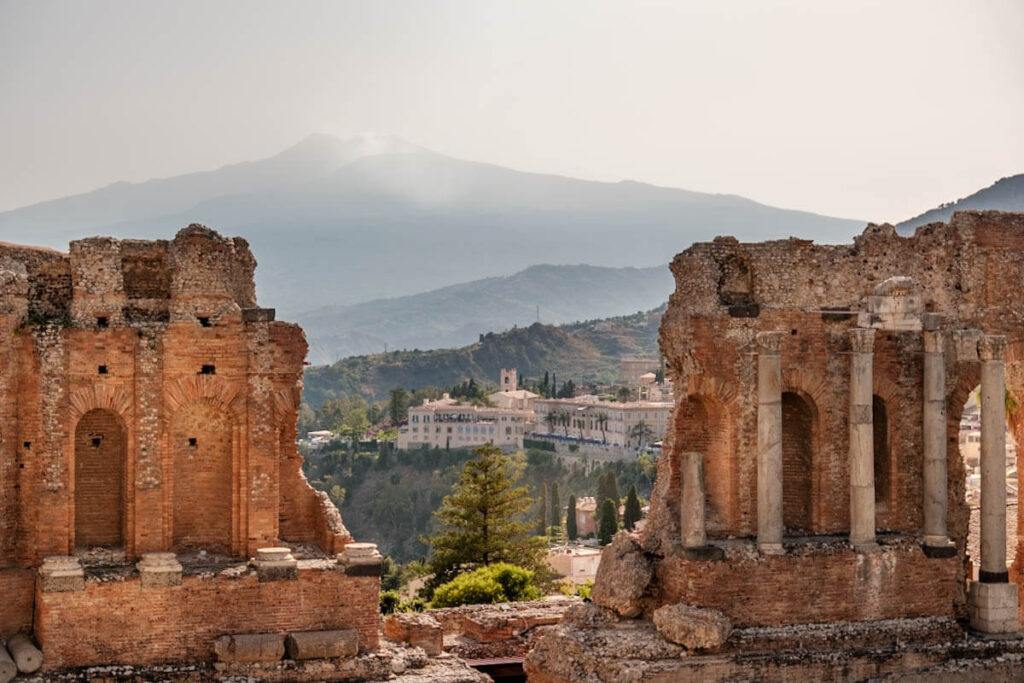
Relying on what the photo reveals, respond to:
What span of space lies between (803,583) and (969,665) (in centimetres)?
287

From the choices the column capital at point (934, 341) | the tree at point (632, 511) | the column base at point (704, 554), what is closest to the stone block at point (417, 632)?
the column base at point (704, 554)

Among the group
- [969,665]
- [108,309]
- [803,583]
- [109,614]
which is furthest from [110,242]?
[969,665]

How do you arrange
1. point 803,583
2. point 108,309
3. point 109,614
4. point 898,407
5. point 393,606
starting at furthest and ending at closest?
point 393,606
point 898,407
point 803,583
point 108,309
point 109,614

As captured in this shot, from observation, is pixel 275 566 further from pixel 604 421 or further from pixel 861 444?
pixel 604 421

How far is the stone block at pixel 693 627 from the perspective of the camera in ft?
75.5

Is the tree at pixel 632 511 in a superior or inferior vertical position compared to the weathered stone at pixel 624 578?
inferior

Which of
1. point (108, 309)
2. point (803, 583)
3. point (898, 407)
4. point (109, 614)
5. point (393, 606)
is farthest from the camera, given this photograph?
point (393, 606)

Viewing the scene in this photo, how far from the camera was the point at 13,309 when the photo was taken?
22016 mm

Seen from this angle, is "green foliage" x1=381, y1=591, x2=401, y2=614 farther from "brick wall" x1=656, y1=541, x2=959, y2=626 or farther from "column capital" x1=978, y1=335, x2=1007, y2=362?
"column capital" x1=978, y1=335, x2=1007, y2=362

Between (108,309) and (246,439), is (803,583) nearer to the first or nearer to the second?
(246,439)

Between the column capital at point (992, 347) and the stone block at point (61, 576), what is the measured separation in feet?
47.9

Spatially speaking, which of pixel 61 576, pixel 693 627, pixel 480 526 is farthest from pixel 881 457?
pixel 480 526

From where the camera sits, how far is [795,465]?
26.1 meters

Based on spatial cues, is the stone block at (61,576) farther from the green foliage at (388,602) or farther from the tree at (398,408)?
the tree at (398,408)
